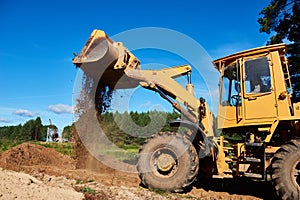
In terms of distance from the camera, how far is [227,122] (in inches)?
254

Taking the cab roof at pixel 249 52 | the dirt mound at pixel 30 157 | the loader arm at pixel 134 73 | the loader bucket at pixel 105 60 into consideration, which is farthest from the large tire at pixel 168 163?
the dirt mound at pixel 30 157

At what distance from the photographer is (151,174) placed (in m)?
6.31

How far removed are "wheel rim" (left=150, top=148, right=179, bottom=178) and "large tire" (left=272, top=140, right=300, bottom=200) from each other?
2.08 m

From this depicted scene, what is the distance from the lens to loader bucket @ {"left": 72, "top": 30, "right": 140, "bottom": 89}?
6.47m

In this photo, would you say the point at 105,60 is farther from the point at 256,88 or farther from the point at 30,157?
the point at 30,157

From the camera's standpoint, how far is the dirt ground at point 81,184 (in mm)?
4750

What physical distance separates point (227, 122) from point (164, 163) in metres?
1.76

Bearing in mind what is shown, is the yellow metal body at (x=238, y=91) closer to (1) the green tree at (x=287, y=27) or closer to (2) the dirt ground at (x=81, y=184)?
(2) the dirt ground at (x=81, y=184)

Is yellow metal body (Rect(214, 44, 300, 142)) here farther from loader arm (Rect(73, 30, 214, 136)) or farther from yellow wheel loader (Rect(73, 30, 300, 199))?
loader arm (Rect(73, 30, 214, 136))

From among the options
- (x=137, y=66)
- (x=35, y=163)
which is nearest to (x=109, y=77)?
(x=137, y=66)

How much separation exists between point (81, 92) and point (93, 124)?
3.33 feet

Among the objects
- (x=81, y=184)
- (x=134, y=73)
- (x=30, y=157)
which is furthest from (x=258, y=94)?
(x=30, y=157)

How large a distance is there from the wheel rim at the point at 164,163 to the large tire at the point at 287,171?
81.7 inches

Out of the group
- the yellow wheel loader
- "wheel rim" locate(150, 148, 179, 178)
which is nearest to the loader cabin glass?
the yellow wheel loader
